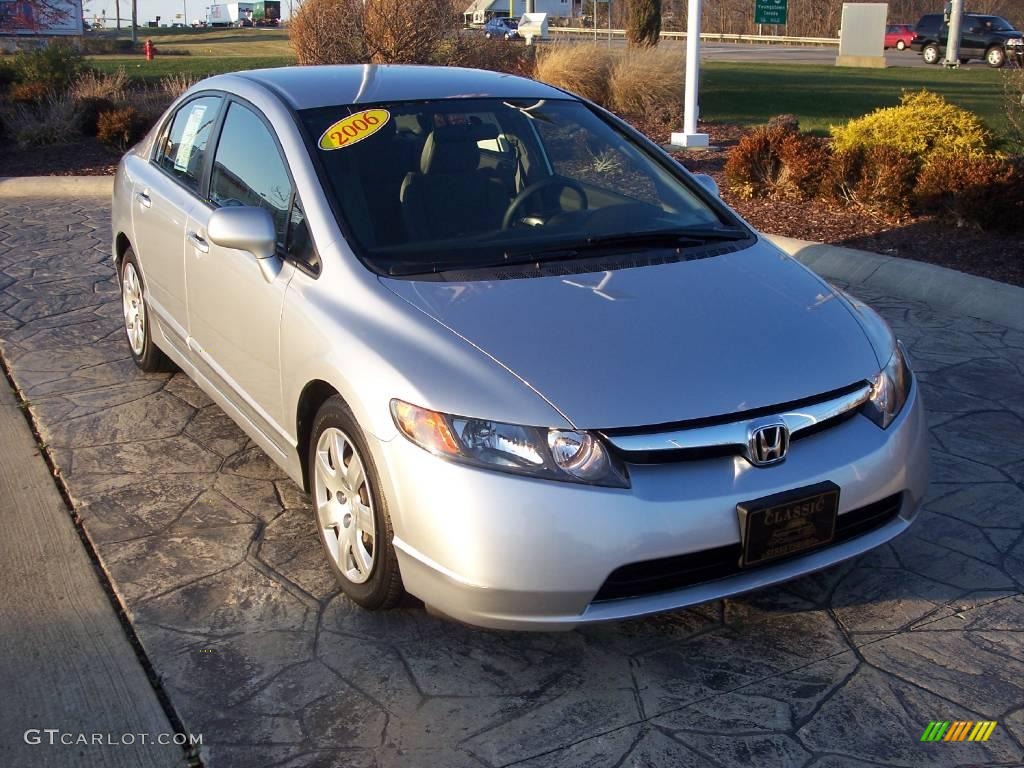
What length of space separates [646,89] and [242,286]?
13.0m

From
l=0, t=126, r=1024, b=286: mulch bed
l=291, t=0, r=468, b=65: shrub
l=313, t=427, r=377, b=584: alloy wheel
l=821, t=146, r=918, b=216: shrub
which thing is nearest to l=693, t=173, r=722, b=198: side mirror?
l=313, t=427, r=377, b=584: alloy wheel

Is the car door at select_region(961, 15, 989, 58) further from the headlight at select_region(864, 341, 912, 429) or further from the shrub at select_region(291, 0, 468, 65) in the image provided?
the headlight at select_region(864, 341, 912, 429)

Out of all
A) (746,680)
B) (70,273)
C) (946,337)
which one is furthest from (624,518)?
(70,273)

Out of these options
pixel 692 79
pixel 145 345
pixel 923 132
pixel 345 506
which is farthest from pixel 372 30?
pixel 345 506

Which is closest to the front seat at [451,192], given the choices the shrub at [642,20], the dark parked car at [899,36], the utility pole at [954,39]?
the shrub at [642,20]

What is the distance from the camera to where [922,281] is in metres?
7.53

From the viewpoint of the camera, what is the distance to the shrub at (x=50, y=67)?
15.9 m

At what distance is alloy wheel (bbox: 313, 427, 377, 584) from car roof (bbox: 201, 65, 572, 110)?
1527mm

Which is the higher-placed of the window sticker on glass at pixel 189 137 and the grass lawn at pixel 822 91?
the window sticker on glass at pixel 189 137

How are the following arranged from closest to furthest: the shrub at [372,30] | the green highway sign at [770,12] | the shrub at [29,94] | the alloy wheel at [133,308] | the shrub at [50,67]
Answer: the alloy wheel at [133,308] → the shrub at [29,94] → the shrub at [50,67] → the shrub at [372,30] → the green highway sign at [770,12]

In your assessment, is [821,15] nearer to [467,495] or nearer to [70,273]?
[70,273]

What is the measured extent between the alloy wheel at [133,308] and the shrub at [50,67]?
10638 millimetres

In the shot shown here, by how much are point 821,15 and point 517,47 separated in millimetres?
47025

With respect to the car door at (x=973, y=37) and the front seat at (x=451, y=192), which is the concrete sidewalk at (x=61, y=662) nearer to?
the front seat at (x=451, y=192)
